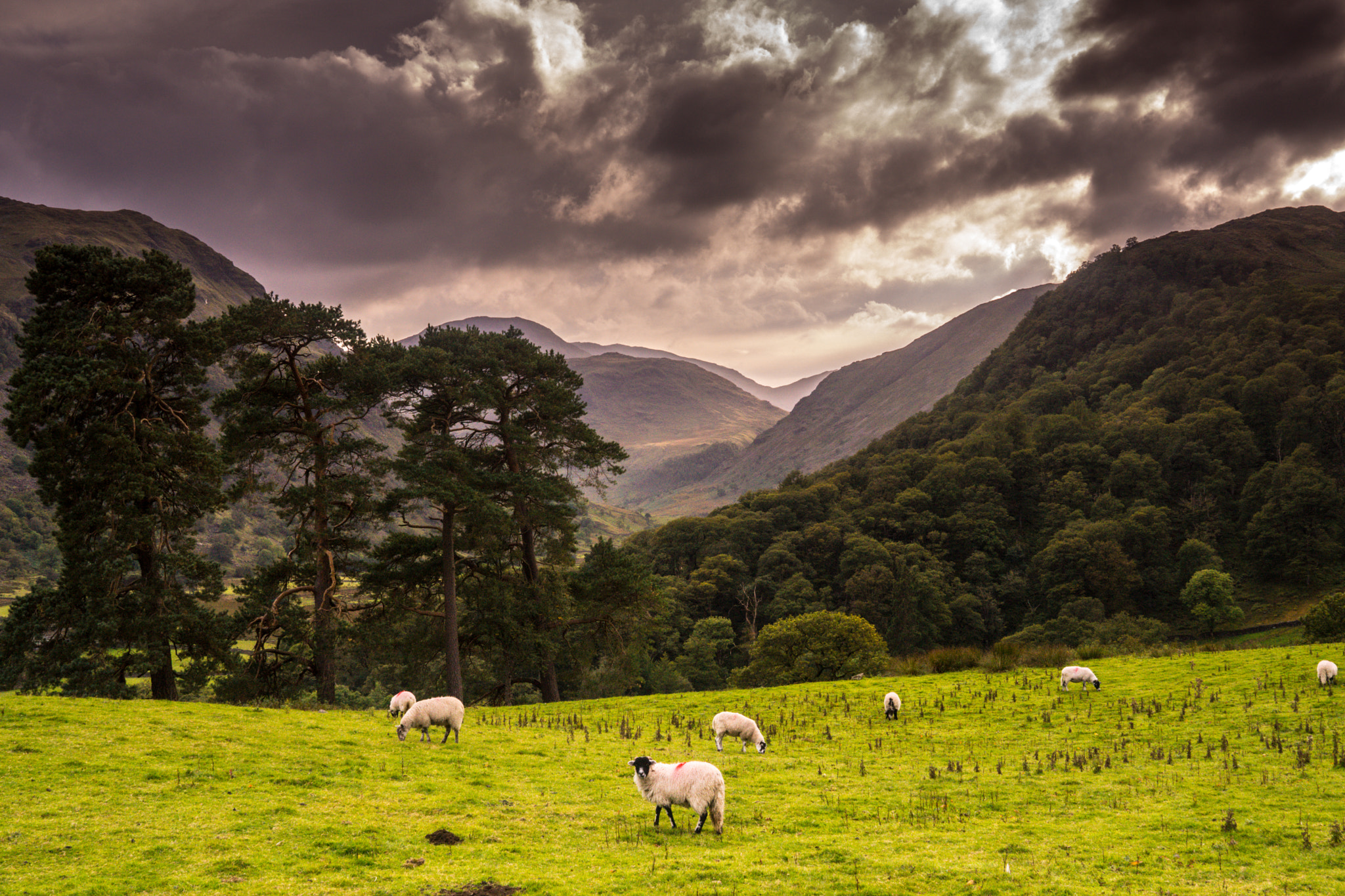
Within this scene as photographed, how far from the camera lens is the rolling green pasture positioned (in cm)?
985

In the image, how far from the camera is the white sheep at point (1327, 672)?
20422mm

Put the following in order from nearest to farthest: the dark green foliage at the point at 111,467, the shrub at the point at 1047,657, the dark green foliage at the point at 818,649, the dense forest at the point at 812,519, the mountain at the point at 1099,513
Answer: the dark green foliage at the point at 111,467 → the dense forest at the point at 812,519 → the shrub at the point at 1047,657 → the dark green foliage at the point at 818,649 → the mountain at the point at 1099,513

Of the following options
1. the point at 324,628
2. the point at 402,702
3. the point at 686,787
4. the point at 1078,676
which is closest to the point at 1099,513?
the point at 1078,676

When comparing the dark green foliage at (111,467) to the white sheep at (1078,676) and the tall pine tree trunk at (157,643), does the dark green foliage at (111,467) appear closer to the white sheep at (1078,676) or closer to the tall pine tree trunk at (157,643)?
the tall pine tree trunk at (157,643)

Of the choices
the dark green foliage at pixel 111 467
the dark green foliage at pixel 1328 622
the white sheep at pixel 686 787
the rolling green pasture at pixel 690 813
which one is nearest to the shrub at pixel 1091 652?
the rolling green pasture at pixel 690 813

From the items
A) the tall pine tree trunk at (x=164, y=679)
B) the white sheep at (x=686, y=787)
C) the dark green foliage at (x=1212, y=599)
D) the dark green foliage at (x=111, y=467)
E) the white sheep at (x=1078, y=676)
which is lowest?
the dark green foliage at (x=1212, y=599)

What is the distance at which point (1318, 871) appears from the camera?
957cm

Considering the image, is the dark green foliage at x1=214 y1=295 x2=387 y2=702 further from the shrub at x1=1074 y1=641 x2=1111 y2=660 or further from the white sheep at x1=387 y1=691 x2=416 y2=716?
the shrub at x1=1074 y1=641 x2=1111 y2=660

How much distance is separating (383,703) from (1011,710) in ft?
208

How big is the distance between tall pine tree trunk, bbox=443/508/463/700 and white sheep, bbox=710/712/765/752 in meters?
19.2

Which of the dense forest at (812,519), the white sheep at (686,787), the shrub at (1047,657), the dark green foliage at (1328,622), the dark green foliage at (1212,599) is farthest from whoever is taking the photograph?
the dark green foliage at (1212,599)

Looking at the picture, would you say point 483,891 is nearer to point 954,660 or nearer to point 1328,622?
point 954,660

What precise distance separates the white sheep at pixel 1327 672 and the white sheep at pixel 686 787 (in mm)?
21708

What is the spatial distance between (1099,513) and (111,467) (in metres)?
127
